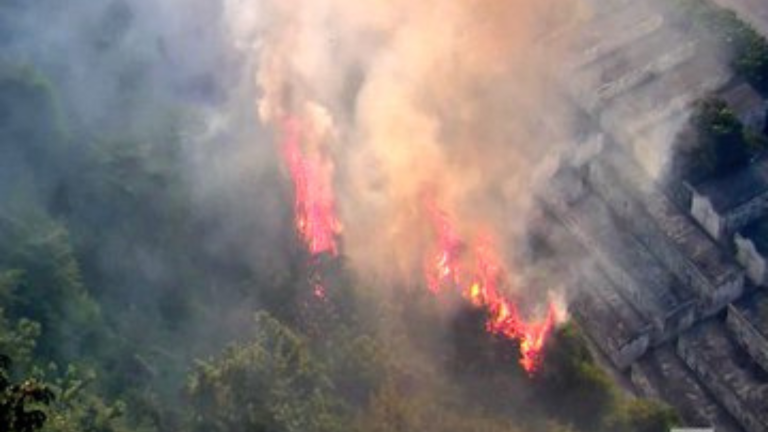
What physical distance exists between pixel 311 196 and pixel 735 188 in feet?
Result: 52.8

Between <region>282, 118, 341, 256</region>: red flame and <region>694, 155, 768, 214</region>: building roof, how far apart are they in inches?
549

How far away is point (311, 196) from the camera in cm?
3850

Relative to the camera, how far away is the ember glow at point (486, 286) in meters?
35.1

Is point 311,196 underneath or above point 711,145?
above

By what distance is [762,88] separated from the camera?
42.4 m

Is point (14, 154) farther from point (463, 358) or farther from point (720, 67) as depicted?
point (720, 67)

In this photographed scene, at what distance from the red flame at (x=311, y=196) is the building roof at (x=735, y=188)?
13937 mm

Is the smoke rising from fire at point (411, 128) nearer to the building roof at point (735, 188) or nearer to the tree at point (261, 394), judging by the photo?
the building roof at point (735, 188)

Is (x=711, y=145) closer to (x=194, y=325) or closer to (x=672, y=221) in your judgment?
(x=672, y=221)

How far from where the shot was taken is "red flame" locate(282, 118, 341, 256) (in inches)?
1487

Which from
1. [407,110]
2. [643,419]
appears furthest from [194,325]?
[643,419]

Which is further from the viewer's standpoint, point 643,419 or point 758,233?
point 758,233

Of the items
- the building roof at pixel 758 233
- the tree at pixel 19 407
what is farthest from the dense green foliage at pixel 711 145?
the tree at pixel 19 407

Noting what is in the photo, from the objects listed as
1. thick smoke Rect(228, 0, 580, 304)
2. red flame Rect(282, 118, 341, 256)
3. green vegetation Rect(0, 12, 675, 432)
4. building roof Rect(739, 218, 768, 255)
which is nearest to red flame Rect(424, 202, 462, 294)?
thick smoke Rect(228, 0, 580, 304)
